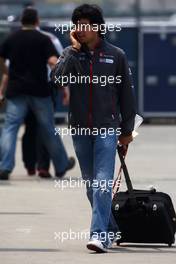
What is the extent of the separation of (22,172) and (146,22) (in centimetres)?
850

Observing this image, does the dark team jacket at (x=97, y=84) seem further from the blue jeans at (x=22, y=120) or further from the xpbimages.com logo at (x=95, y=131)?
the blue jeans at (x=22, y=120)

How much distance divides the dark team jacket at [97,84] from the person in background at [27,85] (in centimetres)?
469

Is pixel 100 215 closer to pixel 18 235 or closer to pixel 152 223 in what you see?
pixel 152 223

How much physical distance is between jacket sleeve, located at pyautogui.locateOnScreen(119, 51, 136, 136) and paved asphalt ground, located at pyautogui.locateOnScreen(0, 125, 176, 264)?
872 mm

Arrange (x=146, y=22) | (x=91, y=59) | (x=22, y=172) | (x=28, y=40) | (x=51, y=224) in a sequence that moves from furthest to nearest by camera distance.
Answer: (x=146, y=22) < (x=22, y=172) < (x=28, y=40) < (x=51, y=224) < (x=91, y=59)

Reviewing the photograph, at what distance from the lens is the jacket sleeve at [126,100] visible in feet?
27.6

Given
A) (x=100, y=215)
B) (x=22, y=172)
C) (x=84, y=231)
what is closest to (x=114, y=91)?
(x=100, y=215)

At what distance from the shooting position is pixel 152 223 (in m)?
8.58

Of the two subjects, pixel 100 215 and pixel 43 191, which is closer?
pixel 100 215

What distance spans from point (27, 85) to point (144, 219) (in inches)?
188

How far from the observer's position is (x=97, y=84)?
328 inches

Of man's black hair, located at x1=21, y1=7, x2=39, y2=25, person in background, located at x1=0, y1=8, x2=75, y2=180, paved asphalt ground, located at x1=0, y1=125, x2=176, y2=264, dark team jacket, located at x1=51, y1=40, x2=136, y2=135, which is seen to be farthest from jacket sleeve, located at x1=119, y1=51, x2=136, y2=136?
man's black hair, located at x1=21, y1=7, x2=39, y2=25

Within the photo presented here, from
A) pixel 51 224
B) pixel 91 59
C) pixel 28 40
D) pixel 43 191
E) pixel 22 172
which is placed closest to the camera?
pixel 91 59

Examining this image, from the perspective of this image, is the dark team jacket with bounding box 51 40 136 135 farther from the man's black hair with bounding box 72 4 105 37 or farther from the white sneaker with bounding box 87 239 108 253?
the white sneaker with bounding box 87 239 108 253
